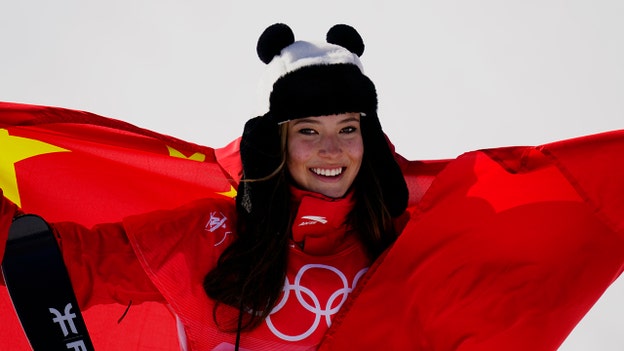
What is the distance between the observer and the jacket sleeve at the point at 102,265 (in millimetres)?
2299

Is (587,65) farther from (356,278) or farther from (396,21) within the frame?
(356,278)

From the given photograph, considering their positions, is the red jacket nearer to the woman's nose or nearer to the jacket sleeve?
the jacket sleeve

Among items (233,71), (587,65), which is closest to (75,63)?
(233,71)

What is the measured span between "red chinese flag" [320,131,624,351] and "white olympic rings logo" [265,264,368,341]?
0.11 ft

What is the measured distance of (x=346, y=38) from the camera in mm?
2555

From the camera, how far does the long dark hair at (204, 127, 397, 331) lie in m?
2.42

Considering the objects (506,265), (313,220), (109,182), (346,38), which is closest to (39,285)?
(109,182)

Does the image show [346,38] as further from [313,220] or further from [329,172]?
[313,220]

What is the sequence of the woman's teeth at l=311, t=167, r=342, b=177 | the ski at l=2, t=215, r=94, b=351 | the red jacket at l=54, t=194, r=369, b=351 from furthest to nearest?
1. the woman's teeth at l=311, t=167, r=342, b=177
2. the red jacket at l=54, t=194, r=369, b=351
3. the ski at l=2, t=215, r=94, b=351

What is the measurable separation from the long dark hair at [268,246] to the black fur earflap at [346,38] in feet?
0.94

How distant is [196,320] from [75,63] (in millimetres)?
3531

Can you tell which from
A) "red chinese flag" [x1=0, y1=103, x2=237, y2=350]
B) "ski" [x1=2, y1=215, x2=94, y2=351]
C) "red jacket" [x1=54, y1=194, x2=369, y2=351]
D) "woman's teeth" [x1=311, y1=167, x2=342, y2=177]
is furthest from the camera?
"red chinese flag" [x1=0, y1=103, x2=237, y2=350]

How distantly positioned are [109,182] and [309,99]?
74 centimetres

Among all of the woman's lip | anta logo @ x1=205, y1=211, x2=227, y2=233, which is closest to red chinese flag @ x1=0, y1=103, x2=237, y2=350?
anta logo @ x1=205, y1=211, x2=227, y2=233
